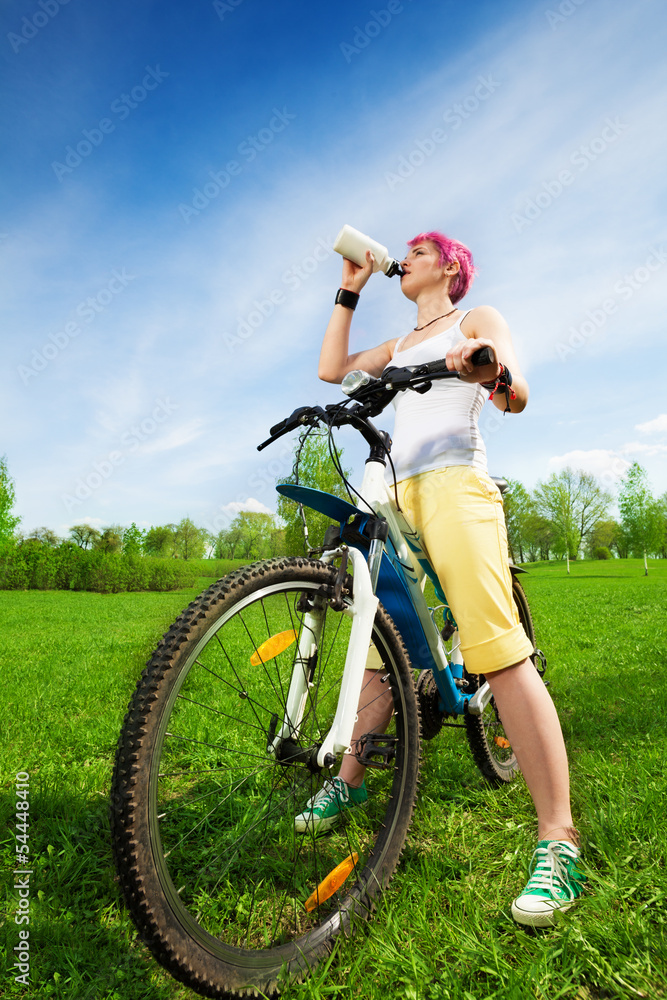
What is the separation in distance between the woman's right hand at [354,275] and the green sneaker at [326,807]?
1.96m

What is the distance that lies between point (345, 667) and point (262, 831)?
3.18 feet

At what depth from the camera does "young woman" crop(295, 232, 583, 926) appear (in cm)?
180

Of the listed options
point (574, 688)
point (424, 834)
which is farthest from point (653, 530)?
point (424, 834)

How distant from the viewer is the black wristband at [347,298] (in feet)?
7.89

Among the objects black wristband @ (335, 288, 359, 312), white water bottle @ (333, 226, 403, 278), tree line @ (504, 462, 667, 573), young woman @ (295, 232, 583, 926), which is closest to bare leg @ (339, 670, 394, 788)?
young woman @ (295, 232, 583, 926)

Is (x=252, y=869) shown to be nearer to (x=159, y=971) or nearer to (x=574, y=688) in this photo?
(x=159, y=971)

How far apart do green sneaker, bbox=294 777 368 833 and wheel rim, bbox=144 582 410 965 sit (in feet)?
0.14

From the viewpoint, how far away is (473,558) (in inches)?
78.2

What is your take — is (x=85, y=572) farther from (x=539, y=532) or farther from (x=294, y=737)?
(x=539, y=532)

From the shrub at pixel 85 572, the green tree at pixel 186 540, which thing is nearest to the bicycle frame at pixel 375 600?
the green tree at pixel 186 540

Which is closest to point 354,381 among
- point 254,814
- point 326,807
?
point 326,807

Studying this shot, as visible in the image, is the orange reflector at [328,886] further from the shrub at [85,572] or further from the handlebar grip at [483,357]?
the shrub at [85,572]

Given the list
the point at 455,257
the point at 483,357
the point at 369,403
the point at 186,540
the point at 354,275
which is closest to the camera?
the point at 483,357

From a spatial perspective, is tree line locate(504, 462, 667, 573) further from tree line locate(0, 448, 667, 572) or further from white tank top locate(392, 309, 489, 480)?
white tank top locate(392, 309, 489, 480)
